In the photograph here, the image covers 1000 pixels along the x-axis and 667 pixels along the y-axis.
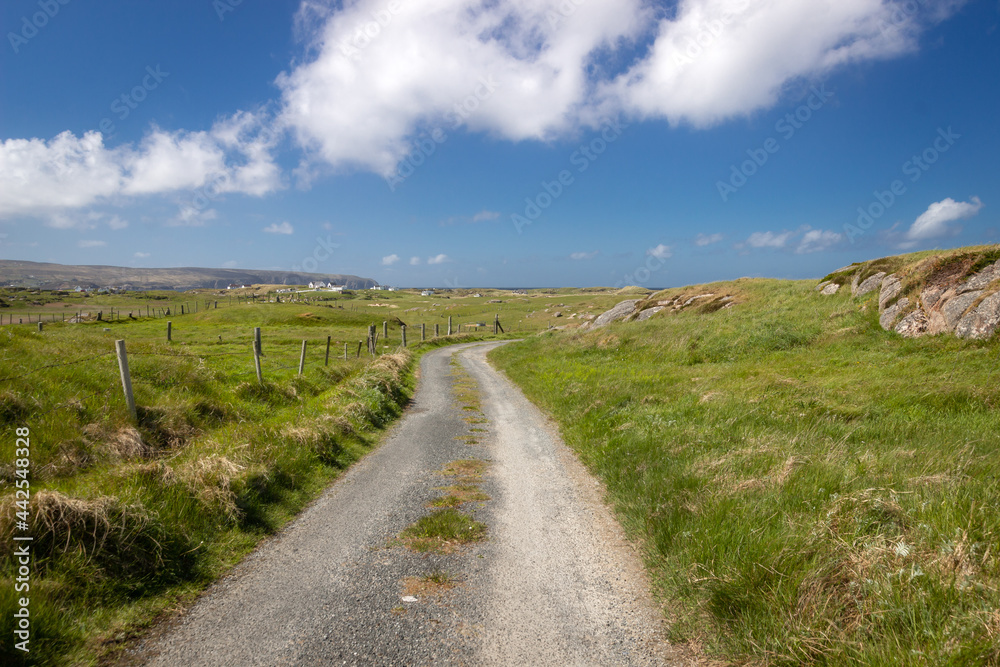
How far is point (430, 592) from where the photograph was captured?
5805mm

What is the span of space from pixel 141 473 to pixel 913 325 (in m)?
25.9

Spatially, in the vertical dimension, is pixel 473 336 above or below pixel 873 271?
below

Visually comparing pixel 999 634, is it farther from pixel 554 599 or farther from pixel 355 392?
pixel 355 392

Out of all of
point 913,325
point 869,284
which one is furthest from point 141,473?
point 869,284

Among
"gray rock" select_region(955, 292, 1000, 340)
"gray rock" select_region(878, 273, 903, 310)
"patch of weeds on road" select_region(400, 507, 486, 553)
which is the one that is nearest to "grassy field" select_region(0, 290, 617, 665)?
"patch of weeds on road" select_region(400, 507, 486, 553)

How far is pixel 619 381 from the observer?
18.6 metres

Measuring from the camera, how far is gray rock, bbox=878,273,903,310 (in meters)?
22.0

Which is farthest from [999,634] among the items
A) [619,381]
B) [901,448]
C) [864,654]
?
[619,381]

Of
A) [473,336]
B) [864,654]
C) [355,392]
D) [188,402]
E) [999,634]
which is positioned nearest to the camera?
[999,634]

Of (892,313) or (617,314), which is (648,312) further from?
(892,313)

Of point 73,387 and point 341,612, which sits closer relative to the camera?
point 341,612

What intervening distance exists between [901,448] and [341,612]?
9.13 metres

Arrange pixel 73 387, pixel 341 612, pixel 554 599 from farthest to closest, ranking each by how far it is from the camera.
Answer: pixel 73 387 → pixel 554 599 → pixel 341 612

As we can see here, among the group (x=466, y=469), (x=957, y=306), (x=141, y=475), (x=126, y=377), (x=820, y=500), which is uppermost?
(x=957, y=306)
